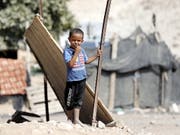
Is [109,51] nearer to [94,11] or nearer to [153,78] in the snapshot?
[153,78]

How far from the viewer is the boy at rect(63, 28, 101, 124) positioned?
6.78 m

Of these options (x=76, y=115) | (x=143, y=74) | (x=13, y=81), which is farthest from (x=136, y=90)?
(x=76, y=115)

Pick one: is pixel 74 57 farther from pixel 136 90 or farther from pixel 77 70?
pixel 136 90

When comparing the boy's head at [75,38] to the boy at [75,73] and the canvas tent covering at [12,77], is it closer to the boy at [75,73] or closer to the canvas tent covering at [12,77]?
the boy at [75,73]

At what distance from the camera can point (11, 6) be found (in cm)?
2045

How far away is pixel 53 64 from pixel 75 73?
122 cm

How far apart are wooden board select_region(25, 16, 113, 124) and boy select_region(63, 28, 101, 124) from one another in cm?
22

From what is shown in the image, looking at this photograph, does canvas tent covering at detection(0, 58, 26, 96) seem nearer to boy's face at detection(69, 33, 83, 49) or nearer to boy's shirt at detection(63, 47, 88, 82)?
boy's shirt at detection(63, 47, 88, 82)

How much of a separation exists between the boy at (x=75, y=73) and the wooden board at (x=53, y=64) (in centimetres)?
22

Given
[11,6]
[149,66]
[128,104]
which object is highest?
[11,6]

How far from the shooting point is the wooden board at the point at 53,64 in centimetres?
716

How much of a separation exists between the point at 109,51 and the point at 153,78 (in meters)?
1.46

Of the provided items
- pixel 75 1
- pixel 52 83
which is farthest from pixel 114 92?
pixel 75 1

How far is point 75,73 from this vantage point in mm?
6895
